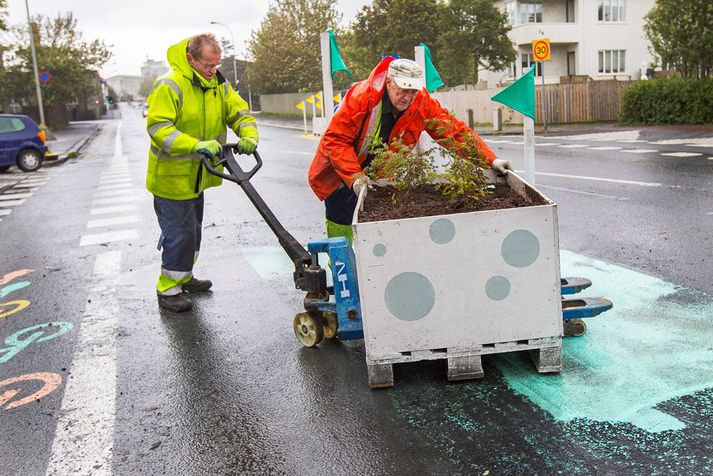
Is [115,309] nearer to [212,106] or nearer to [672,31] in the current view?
[212,106]

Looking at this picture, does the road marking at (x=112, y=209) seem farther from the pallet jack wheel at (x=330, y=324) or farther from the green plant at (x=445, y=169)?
the green plant at (x=445, y=169)

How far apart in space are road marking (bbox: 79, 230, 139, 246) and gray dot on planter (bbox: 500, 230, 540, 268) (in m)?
6.49

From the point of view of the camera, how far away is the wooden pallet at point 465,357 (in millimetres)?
3854

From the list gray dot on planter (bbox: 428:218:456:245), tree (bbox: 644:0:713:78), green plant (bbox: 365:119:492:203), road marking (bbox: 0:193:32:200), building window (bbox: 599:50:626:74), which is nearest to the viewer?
gray dot on planter (bbox: 428:218:456:245)

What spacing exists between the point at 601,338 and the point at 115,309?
3.79 meters

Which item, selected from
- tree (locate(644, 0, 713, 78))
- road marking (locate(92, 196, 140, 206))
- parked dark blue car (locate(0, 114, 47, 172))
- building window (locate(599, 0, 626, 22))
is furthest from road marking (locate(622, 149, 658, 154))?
building window (locate(599, 0, 626, 22))

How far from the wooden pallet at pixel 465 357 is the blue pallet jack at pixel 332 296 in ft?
1.21

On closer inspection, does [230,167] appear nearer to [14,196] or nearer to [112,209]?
[112,209]

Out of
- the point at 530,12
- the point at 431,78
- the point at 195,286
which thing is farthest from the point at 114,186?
the point at 530,12

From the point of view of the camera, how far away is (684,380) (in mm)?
3744

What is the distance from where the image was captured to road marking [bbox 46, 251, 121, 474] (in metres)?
3.37

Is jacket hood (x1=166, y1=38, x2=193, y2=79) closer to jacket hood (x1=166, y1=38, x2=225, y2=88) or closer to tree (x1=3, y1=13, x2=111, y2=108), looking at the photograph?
jacket hood (x1=166, y1=38, x2=225, y2=88)

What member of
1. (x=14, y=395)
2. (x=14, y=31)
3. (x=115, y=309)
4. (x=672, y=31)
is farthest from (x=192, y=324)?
(x=14, y=31)

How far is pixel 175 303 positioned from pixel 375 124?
7.51 ft
